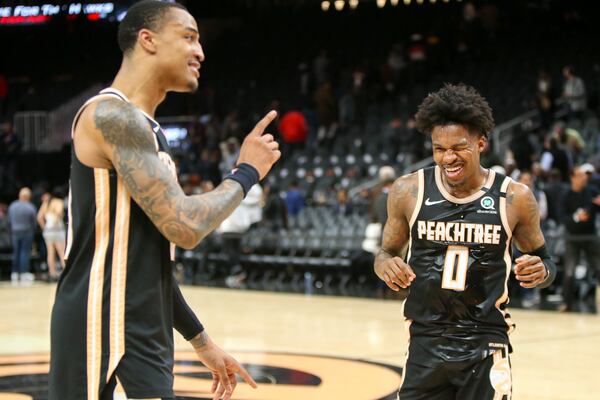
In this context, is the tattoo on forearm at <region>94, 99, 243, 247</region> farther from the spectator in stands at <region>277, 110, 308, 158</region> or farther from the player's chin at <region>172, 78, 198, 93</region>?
the spectator in stands at <region>277, 110, 308, 158</region>

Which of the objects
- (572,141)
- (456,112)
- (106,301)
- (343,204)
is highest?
(572,141)

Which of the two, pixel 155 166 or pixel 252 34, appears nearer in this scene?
pixel 155 166

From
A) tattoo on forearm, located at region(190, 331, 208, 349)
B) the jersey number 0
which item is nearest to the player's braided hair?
tattoo on forearm, located at region(190, 331, 208, 349)

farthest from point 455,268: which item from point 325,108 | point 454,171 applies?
point 325,108

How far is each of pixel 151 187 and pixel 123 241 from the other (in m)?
0.19

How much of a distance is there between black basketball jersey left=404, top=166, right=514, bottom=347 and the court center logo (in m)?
2.83

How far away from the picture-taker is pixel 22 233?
1883 centimetres

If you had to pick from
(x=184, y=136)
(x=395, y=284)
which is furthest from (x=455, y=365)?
(x=184, y=136)

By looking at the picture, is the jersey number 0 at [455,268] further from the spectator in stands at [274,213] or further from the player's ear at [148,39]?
the spectator in stands at [274,213]

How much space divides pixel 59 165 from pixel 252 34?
20.9 feet

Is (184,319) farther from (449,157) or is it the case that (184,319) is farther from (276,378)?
(276,378)

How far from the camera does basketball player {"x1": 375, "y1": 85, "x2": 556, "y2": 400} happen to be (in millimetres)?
4156

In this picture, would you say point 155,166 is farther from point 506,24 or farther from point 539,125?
point 506,24

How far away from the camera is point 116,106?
9.43ft
